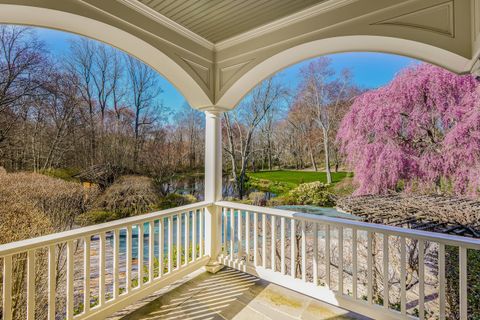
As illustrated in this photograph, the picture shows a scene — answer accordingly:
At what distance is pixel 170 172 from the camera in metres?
4.46

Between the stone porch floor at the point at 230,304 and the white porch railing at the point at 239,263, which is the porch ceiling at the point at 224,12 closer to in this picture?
the white porch railing at the point at 239,263

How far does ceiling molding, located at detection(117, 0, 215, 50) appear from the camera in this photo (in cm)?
219

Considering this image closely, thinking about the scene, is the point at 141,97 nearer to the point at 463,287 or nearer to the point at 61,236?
the point at 61,236

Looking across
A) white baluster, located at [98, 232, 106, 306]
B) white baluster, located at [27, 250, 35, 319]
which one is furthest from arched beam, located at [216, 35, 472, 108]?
white baluster, located at [27, 250, 35, 319]

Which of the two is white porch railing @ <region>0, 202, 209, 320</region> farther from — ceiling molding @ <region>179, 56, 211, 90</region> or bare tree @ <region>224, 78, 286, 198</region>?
bare tree @ <region>224, 78, 286, 198</region>

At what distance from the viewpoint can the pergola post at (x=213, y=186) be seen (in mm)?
3148

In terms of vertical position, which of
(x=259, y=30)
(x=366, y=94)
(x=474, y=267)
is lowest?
(x=474, y=267)

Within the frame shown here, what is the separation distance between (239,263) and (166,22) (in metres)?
2.87

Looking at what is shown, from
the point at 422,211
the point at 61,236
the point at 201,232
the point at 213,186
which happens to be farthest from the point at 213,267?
Answer: the point at 422,211

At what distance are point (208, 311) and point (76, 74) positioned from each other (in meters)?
3.44

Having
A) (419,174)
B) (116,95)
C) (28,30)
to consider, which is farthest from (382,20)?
(28,30)

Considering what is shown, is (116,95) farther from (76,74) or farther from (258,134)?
(258,134)

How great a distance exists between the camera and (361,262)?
3.93 m

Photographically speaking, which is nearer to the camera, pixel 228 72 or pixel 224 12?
pixel 224 12
